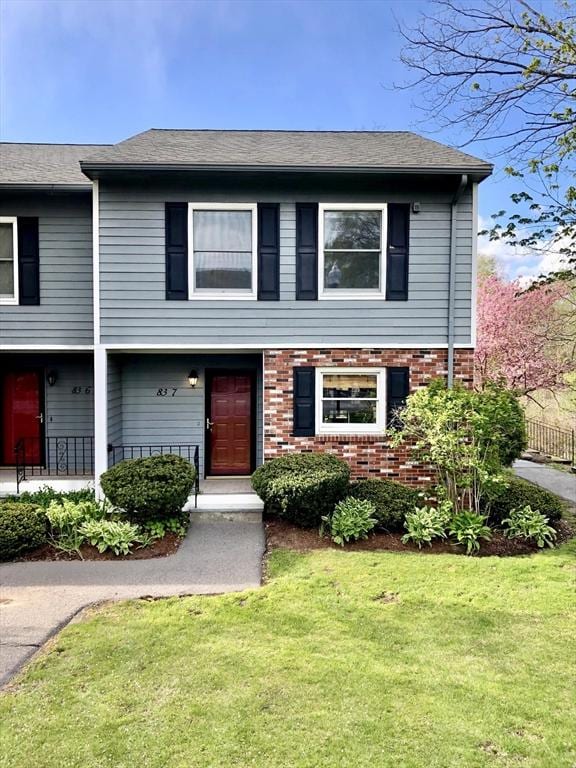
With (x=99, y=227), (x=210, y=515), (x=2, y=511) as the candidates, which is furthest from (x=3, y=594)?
(x=99, y=227)

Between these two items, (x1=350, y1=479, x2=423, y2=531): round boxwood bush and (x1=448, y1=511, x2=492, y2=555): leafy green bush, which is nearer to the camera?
(x1=448, y1=511, x2=492, y2=555): leafy green bush

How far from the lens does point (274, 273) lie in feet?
25.9

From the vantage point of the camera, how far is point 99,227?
768cm

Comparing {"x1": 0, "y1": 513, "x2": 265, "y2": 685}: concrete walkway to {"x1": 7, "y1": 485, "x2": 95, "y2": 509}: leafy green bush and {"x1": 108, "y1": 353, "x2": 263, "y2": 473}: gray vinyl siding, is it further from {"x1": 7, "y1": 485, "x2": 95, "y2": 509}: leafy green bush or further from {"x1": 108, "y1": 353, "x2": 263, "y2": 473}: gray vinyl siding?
{"x1": 108, "y1": 353, "x2": 263, "y2": 473}: gray vinyl siding

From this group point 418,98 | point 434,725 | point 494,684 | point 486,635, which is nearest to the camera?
point 434,725

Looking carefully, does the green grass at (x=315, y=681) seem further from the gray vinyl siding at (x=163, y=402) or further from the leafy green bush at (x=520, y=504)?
the gray vinyl siding at (x=163, y=402)

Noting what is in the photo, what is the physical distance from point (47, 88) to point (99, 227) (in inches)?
494

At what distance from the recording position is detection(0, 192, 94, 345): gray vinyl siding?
321 inches

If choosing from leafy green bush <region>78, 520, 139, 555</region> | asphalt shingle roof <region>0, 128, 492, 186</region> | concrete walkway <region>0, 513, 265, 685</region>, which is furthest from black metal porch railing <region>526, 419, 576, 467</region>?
leafy green bush <region>78, 520, 139, 555</region>

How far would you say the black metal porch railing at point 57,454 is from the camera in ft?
29.9

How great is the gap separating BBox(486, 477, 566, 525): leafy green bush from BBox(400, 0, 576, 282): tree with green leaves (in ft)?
14.0

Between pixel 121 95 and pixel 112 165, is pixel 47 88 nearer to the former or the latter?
pixel 121 95

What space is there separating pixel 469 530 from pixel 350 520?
1.56 m

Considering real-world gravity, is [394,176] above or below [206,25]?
below
